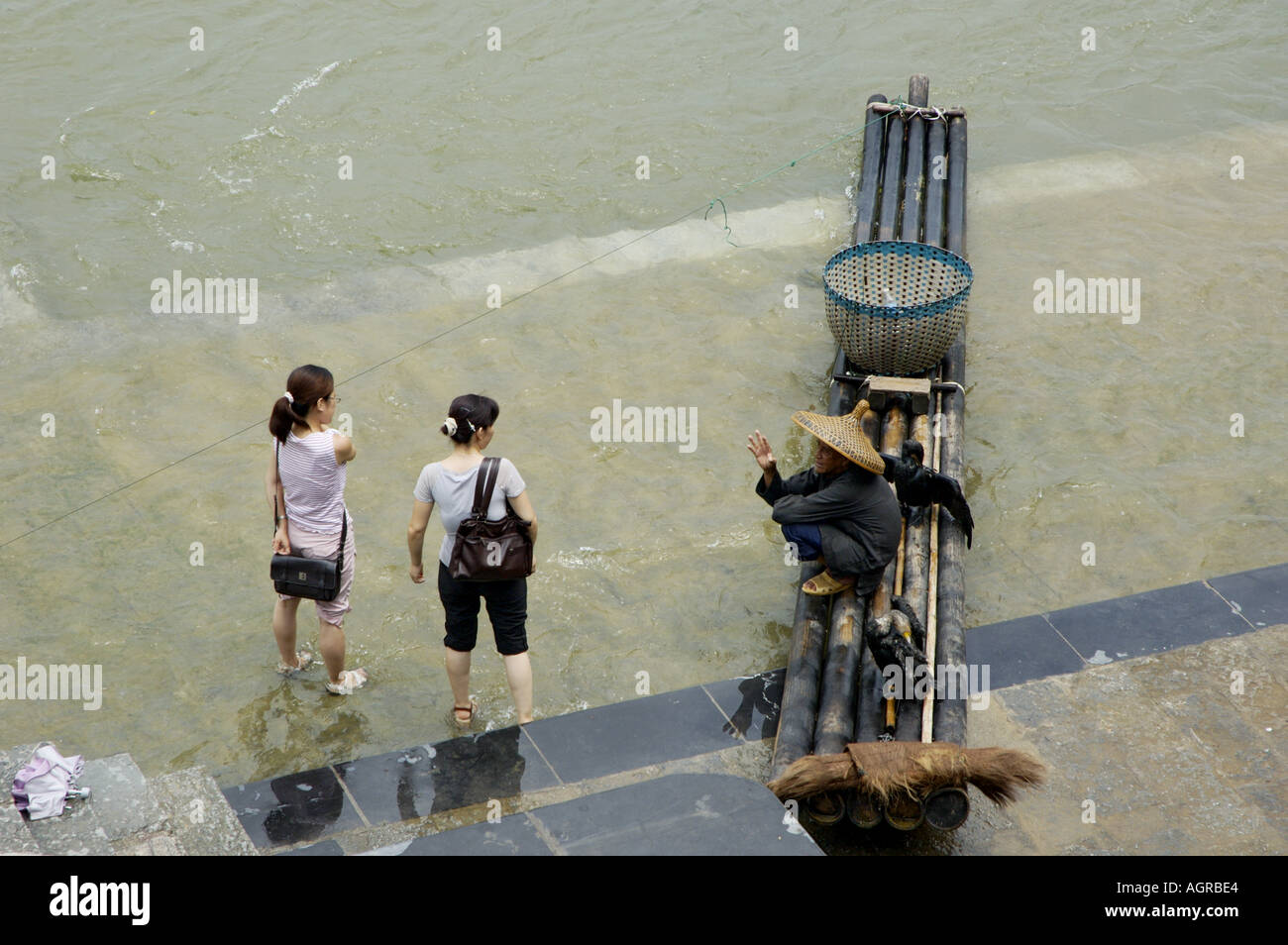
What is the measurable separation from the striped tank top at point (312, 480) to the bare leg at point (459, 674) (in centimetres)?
73

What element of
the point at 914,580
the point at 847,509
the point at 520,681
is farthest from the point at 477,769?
the point at 914,580

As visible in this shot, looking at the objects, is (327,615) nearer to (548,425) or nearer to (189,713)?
(189,713)

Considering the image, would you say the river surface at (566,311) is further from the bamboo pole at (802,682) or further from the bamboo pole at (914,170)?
the bamboo pole at (914,170)

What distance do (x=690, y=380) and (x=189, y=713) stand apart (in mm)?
3694

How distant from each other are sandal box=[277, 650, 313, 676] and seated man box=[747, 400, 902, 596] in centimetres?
228

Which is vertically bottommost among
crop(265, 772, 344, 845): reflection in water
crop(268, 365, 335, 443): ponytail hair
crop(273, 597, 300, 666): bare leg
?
crop(265, 772, 344, 845): reflection in water

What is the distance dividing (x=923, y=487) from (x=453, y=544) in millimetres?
2402

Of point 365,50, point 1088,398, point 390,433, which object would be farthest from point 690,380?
point 365,50

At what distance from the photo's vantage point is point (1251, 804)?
481 cm

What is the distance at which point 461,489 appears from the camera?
4727 mm

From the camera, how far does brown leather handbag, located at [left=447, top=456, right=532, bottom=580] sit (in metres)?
4.71

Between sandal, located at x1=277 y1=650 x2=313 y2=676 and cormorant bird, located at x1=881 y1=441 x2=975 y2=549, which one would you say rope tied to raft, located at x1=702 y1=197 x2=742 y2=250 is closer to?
cormorant bird, located at x1=881 y1=441 x2=975 y2=549

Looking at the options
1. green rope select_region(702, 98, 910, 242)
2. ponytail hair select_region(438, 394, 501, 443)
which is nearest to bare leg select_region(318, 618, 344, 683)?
ponytail hair select_region(438, 394, 501, 443)

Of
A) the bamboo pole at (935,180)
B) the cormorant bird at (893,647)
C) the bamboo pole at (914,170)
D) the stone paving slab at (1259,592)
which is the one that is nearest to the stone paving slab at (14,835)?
the cormorant bird at (893,647)
